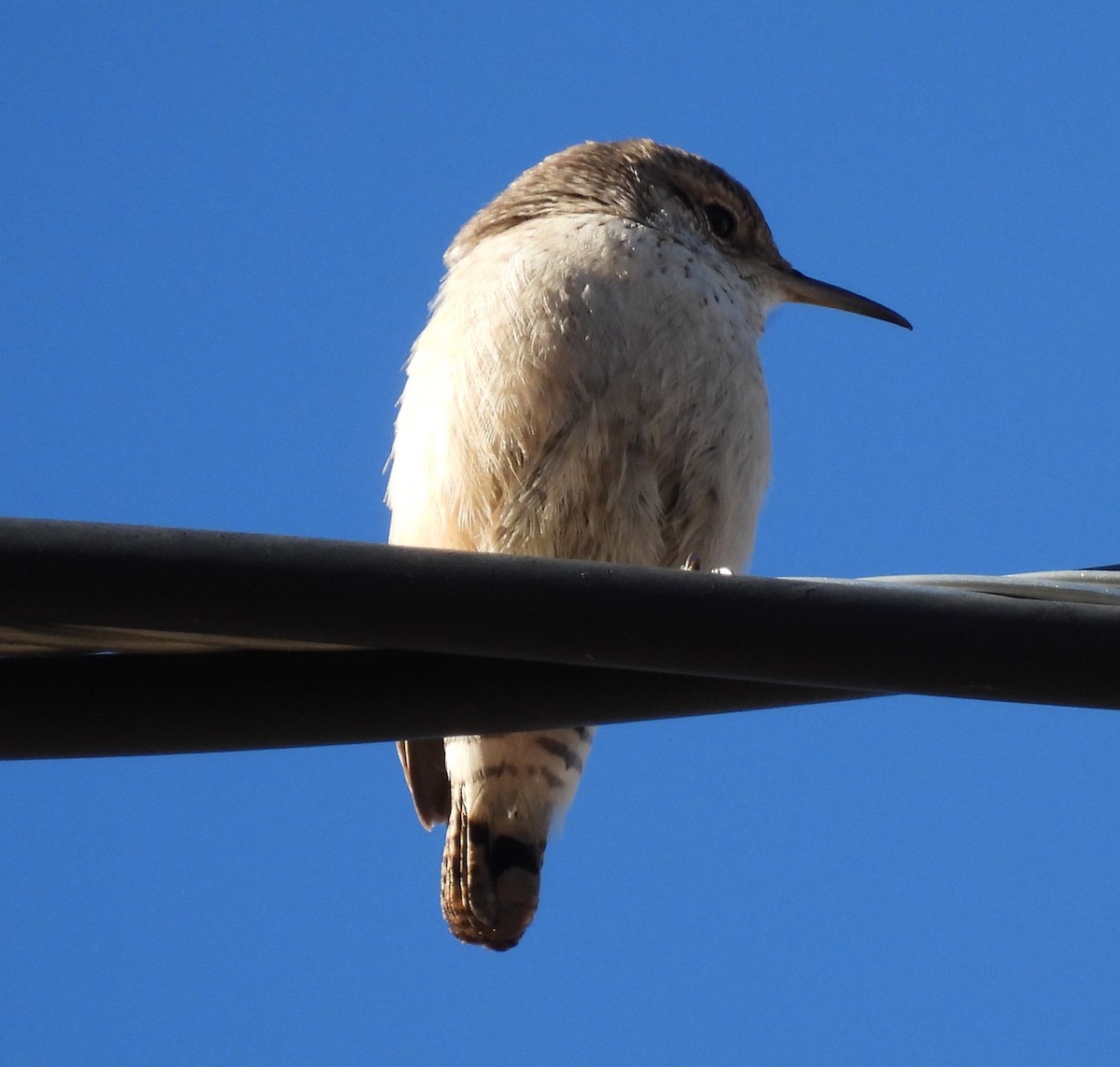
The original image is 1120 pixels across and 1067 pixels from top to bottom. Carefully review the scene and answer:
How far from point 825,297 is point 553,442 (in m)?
2.60

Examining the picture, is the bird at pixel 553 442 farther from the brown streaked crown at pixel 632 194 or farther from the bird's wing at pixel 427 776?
the brown streaked crown at pixel 632 194

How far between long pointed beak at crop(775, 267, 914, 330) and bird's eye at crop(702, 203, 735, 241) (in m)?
0.30

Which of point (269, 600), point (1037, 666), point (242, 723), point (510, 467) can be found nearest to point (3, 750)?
point (242, 723)

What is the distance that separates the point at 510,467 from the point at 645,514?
42 cm

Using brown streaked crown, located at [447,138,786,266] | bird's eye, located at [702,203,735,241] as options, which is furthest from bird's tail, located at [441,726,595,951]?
bird's eye, located at [702,203,735,241]

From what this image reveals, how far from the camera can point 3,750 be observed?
2529 mm

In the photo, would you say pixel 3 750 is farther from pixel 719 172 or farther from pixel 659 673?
pixel 719 172

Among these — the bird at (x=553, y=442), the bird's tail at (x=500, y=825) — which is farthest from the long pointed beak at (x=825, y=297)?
the bird's tail at (x=500, y=825)

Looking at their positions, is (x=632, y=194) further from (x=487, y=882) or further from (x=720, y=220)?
(x=487, y=882)

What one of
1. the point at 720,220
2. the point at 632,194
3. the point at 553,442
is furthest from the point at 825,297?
the point at 553,442

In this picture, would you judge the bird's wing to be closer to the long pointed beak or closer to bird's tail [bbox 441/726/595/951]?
bird's tail [bbox 441/726/595/951]

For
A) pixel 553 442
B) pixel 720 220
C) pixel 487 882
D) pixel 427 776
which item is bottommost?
pixel 487 882

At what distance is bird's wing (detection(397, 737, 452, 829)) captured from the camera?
5609mm

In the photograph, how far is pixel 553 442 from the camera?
4730 mm
